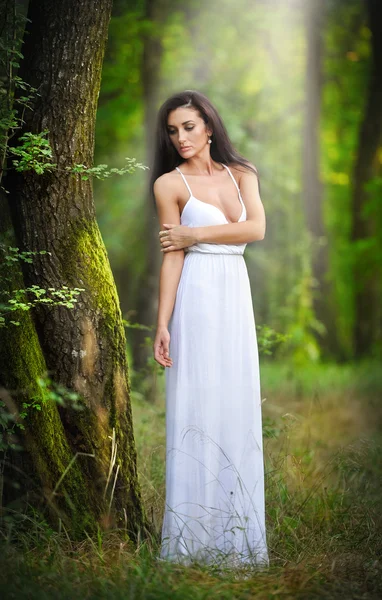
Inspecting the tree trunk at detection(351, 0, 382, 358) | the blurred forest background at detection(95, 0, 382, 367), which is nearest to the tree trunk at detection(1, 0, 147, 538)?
the blurred forest background at detection(95, 0, 382, 367)

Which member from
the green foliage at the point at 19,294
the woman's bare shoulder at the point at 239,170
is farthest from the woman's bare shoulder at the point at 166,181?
the green foliage at the point at 19,294

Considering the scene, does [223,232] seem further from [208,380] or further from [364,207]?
[364,207]

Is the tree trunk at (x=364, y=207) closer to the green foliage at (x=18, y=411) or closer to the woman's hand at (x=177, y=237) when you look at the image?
the woman's hand at (x=177, y=237)

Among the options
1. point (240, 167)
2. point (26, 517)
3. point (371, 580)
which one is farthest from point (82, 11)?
point (371, 580)

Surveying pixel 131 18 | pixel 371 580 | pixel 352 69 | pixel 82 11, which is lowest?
pixel 371 580

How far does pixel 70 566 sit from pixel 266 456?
1706mm

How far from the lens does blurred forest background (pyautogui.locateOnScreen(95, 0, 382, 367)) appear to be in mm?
9156

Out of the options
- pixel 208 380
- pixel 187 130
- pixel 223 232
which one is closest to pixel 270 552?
pixel 208 380

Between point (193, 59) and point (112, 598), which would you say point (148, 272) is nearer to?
point (193, 59)

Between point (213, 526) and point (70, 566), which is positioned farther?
point (213, 526)

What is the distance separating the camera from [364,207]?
12.5 m

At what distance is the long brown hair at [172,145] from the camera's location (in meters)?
3.86

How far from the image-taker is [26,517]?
3191 millimetres

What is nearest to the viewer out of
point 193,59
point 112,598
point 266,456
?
point 112,598
